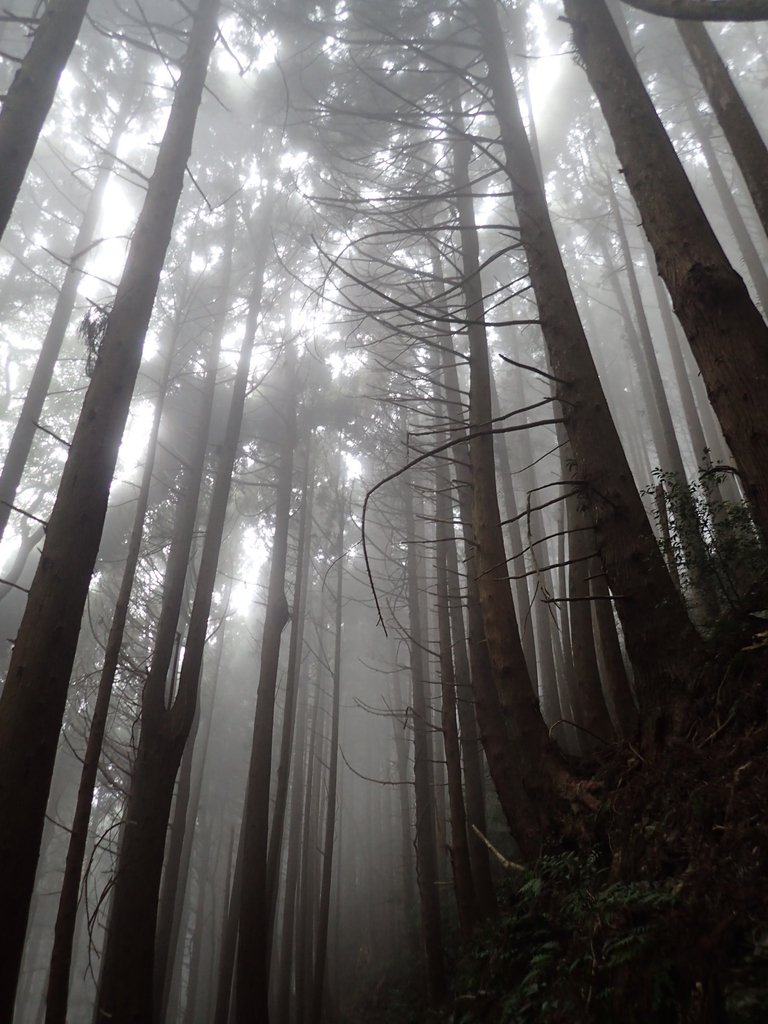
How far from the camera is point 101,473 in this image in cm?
374

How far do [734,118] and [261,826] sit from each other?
1004 centimetres

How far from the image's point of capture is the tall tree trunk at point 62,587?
2.68m

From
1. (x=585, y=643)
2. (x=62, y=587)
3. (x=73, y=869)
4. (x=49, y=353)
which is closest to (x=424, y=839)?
(x=585, y=643)

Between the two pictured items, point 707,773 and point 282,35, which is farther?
point 282,35

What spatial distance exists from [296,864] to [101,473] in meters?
12.9

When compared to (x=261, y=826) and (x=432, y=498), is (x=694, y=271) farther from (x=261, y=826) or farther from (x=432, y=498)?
(x=261, y=826)

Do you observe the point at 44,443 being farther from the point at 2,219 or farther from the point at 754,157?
the point at 754,157

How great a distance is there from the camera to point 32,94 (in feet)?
13.3

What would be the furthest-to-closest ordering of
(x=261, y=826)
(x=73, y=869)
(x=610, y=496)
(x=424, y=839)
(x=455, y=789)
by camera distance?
(x=424, y=839)
(x=261, y=826)
(x=455, y=789)
(x=73, y=869)
(x=610, y=496)

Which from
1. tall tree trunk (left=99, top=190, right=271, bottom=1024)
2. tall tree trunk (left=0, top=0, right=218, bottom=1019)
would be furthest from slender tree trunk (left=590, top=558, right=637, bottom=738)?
tall tree trunk (left=99, top=190, right=271, bottom=1024)

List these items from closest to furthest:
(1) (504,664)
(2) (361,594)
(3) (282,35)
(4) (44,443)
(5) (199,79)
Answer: (1) (504,664) < (5) (199,79) < (3) (282,35) < (4) (44,443) < (2) (361,594)

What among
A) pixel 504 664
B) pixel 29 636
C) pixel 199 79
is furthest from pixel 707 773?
pixel 199 79

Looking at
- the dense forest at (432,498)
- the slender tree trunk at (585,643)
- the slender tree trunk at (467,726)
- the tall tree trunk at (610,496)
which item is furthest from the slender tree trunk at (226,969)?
the tall tree trunk at (610,496)

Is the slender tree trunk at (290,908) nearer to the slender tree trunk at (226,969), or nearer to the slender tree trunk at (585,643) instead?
the slender tree trunk at (226,969)
